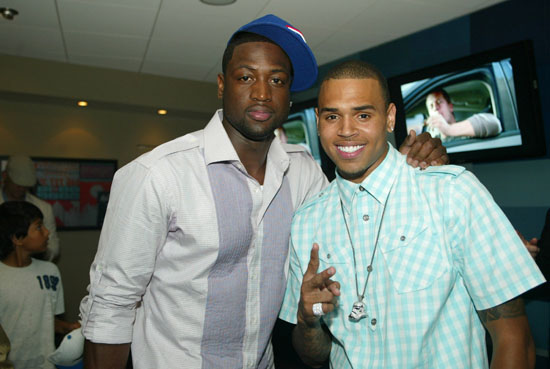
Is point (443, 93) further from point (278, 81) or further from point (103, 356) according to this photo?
point (103, 356)

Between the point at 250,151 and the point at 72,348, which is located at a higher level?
the point at 250,151

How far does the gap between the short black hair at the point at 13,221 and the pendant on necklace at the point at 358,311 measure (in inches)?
93.6

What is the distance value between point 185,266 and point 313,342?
482 millimetres

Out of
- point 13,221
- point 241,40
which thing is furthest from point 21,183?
point 241,40

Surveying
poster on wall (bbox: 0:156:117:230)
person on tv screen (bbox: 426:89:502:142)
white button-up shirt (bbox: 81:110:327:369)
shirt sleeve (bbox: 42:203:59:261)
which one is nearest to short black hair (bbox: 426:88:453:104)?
person on tv screen (bbox: 426:89:502:142)

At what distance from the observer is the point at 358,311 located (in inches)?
48.9

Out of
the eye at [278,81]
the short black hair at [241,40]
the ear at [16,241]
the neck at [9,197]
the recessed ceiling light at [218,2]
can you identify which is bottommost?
the ear at [16,241]

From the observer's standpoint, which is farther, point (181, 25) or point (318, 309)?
point (181, 25)

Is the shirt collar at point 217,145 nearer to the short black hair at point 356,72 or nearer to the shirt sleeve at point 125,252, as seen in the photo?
the shirt sleeve at point 125,252

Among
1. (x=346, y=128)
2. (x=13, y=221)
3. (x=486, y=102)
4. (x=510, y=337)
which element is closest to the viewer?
(x=510, y=337)

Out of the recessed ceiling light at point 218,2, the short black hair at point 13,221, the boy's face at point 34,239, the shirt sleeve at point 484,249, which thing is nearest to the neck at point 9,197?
the short black hair at point 13,221

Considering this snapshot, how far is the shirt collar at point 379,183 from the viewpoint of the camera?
1342 mm

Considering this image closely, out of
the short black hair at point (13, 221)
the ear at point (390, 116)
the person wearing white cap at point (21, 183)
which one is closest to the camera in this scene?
the ear at point (390, 116)

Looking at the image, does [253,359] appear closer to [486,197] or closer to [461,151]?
[486,197]
